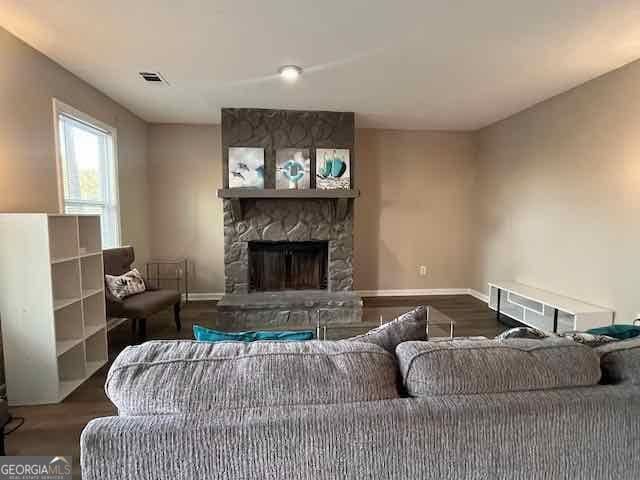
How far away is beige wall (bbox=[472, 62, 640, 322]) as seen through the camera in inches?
105

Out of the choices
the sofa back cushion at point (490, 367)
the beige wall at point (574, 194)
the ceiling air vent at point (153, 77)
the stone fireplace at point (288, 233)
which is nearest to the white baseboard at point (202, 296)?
the stone fireplace at point (288, 233)

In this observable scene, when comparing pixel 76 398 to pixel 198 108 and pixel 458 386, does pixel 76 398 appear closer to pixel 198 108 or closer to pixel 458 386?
pixel 458 386

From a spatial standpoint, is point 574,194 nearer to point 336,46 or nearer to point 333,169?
point 333,169

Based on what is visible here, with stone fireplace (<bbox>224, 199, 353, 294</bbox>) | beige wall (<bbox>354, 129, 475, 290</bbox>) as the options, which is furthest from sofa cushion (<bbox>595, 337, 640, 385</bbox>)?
beige wall (<bbox>354, 129, 475, 290</bbox>)

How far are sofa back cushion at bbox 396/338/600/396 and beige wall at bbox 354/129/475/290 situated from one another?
3750mm

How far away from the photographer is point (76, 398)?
2201 mm

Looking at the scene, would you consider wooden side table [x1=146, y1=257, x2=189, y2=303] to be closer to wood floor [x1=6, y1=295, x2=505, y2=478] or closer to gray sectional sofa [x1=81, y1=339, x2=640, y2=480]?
wood floor [x1=6, y1=295, x2=505, y2=478]

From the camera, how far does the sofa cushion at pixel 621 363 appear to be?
38.3 inches

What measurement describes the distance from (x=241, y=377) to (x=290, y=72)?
2583 millimetres

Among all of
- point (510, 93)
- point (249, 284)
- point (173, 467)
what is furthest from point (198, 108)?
point (173, 467)

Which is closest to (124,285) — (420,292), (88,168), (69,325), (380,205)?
(69,325)

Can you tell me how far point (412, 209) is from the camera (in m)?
4.75

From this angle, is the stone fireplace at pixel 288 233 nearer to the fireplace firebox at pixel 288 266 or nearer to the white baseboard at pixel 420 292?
the fireplace firebox at pixel 288 266

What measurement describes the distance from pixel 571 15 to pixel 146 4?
2535 mm
